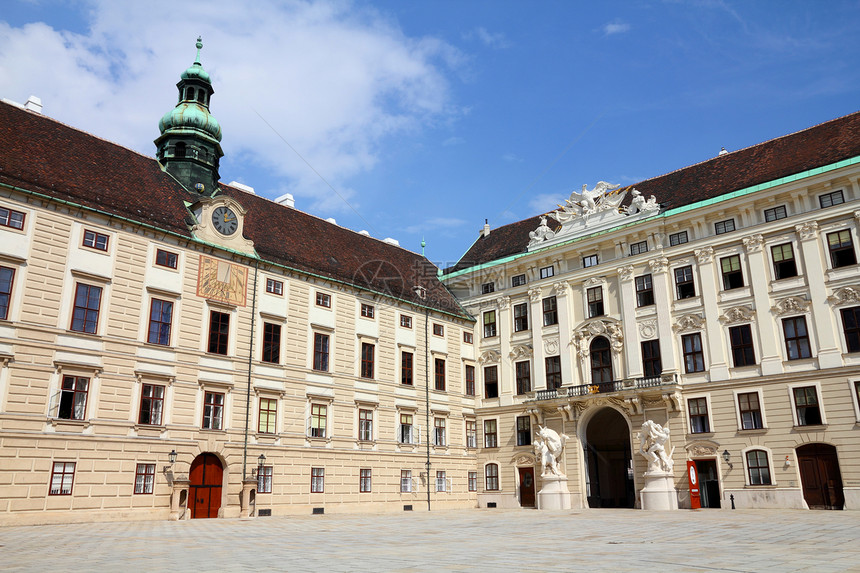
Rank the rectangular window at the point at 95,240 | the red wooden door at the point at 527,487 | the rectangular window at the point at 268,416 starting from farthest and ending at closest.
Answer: the red wooden door at the point at 527,487 < the rectangular window at the point at 268,416 < the rectangular window at the point at 95,240

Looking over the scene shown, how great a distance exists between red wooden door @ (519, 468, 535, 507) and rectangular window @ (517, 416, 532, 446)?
1705mm

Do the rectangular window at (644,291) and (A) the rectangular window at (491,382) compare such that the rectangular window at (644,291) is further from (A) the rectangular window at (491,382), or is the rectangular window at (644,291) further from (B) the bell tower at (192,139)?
(B) the bell tower at (192,139)

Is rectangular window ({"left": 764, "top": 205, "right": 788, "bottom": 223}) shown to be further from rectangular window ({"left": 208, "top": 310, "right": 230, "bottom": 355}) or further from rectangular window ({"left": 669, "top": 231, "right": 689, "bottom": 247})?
rectangular window ({"left": 208, "top": 310, "right": 230, "bottom": 355})

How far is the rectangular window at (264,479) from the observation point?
104 ft

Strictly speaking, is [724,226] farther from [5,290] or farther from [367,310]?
[5,290]

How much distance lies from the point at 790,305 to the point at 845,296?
246 cm

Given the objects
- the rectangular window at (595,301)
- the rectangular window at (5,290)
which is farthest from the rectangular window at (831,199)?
the rectangular window at (5,290)

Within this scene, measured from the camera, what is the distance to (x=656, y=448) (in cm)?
3494

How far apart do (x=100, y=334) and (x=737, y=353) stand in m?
31.4

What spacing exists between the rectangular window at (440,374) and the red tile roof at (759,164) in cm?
1013

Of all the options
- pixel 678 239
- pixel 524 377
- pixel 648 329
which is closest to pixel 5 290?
pixel 524 377

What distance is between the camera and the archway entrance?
136 feet

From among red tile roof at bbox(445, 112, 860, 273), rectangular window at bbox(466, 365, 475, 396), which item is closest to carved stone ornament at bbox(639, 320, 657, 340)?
red tile roof at bbox(445, 112, 860, 273)

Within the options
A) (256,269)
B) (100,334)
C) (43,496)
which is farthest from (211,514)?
(256,269)
